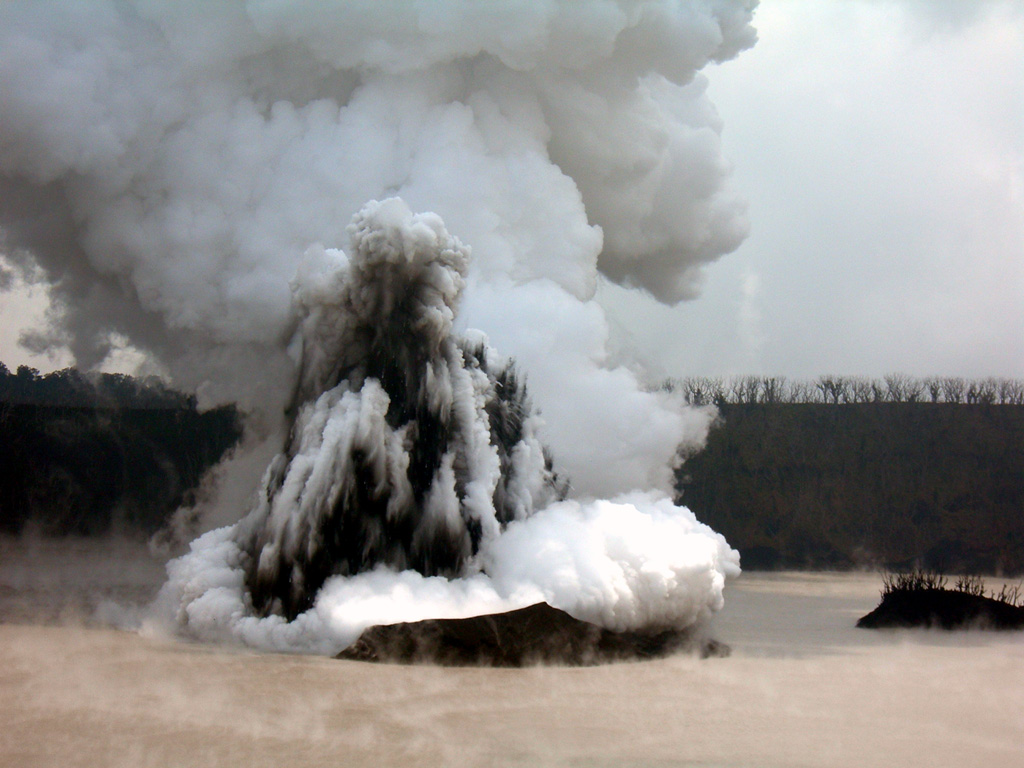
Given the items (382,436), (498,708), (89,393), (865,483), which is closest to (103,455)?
(89,393)

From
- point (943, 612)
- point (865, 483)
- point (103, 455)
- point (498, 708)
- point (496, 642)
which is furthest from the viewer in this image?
point (865, 483)

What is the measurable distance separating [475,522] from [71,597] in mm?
11855

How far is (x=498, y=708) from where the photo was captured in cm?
1688

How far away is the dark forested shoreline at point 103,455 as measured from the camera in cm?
4944

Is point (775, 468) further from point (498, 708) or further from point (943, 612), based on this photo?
point (498, 708)

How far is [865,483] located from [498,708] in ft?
169

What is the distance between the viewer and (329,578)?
22.9 metres

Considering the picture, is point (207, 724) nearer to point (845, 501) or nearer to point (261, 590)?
point (261, 590)

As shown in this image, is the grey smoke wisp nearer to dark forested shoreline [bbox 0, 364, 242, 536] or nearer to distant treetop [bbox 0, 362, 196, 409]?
dark forested shoreline [bbox 0, 364, 242, 536]

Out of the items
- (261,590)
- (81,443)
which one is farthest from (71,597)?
(81,443)

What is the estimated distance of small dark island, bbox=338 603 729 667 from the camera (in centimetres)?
2014

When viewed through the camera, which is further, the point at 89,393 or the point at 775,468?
the point at 775,468

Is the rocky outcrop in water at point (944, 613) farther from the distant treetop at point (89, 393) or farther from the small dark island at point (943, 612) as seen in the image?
the distant treetop at point (89, 393)

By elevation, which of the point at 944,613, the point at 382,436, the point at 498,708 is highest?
the point at 382,436
